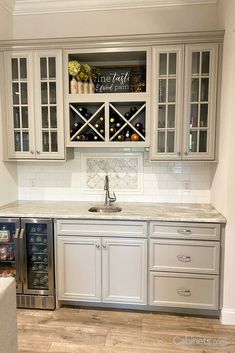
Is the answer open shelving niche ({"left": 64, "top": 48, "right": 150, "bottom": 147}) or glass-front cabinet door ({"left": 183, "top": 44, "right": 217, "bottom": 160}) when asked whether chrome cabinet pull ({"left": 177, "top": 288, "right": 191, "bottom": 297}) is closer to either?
glass-front cabinet door ({"left": 183, "top": 44, "right": 217, "bottom": 160})

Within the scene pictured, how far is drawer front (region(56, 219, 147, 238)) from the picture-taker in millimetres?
2572

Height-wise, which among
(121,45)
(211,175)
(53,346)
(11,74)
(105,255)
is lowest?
(53,346)

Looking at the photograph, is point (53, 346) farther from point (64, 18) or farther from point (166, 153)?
point (64, 18)

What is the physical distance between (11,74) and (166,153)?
1783mm

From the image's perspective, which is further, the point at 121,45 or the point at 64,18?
the point at 64,18

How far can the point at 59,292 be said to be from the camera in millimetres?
2707

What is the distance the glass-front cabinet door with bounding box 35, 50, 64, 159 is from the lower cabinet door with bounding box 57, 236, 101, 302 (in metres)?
0.91

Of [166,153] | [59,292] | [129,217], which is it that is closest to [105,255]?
[129,217]

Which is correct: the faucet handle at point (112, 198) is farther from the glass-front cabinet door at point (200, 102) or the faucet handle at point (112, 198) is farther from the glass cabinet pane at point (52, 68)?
the glass cabinet pane at point (52, 68)

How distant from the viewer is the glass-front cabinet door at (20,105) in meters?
2.84

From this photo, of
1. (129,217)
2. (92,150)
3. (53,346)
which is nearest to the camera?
(53,346)

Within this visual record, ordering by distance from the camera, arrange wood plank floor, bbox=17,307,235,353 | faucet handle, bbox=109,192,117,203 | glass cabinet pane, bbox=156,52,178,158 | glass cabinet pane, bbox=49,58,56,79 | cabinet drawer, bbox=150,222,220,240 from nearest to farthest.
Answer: wood plank floor, bbox=17,307,235,353, cabinet drawer, bbox=150,222,220,240, glass cabinet pane, bbox=156,52,178,158, glass cabinet pane, bbox=49,58,56,79, faucet handle, bbox=109,192,117,203

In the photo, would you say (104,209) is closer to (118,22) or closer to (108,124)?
(108,124)
